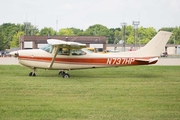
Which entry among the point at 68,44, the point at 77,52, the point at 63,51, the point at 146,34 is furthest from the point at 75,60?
the point at 146,34

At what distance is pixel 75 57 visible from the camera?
16766 mm

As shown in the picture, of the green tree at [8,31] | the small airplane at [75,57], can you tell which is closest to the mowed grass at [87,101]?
the small airplane at [75,57]

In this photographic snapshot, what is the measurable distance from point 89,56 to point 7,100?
769cm

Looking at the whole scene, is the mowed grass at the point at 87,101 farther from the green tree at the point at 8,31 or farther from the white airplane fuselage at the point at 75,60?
the green tree at the point at 8,31

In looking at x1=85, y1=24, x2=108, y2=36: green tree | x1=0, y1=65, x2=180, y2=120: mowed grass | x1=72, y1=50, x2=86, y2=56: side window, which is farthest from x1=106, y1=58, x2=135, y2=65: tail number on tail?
x1=85, y1=24, x2=108, y2=36: green tree

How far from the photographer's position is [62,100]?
979 centimetres

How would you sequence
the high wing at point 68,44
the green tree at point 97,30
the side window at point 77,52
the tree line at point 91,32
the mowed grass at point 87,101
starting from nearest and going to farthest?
1. the mowed grass at point 87,101
2. the high wing at point 68,44
3. the side window at point 77,52
4. the tree line at point 91,32
5. the green tree at point 97,30

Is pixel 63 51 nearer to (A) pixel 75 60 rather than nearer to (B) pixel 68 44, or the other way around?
(A) pixel 75 60

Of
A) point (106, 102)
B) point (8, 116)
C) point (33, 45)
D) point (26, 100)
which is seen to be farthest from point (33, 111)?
point (33, 45)

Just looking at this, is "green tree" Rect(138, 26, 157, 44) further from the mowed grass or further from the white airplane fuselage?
the mowed grass

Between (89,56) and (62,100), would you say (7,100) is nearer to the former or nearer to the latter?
(62,100)

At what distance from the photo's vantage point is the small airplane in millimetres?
16531

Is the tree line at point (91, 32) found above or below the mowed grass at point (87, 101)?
above

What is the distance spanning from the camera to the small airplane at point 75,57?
54.2 ft
